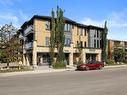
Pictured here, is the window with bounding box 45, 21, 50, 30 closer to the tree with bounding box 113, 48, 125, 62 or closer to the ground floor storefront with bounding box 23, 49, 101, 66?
the ground floor storefront with bounding box 23, 49, 101, 66

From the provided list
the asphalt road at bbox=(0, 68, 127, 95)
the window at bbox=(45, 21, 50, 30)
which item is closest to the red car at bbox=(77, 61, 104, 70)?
the window at bbox=(45, 21, 50, 30)

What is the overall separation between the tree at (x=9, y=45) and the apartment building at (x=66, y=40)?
24.7ft

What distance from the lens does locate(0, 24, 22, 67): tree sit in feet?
143

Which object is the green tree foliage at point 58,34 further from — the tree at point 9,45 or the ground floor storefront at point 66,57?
the tree at point 9,45

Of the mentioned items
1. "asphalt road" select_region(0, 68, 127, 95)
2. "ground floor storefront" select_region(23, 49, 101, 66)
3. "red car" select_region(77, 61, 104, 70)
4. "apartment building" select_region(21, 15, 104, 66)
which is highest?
"apartment building" select_region(21, 15, 104, 66)

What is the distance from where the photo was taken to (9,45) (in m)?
44.6

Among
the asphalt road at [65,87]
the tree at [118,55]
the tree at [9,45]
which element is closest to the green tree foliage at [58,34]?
the tree at [9,45]

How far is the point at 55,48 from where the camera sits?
56250 mm

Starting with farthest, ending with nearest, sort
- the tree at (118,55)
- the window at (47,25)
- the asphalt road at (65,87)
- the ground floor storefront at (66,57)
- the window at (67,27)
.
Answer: the tree at (118,55), the window at (67,27), the ground floor storefront at (66,57), the window at (47,25), the asphalt road at (65,87)

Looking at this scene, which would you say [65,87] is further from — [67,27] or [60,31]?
[67,27]

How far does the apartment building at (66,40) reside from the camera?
55122mm

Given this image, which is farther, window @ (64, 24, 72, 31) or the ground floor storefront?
window @ (64, 24, 72, 31)

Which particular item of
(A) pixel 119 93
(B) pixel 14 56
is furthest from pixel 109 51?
(A) pixel 119 93

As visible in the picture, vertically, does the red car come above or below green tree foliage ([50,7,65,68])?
below
